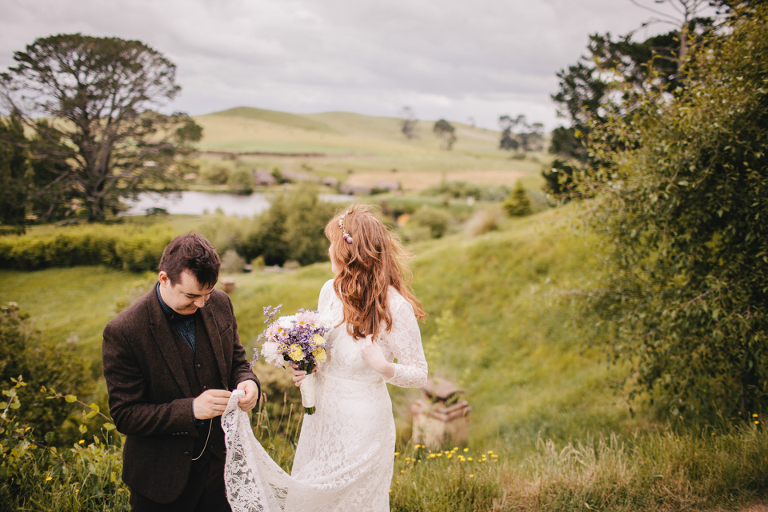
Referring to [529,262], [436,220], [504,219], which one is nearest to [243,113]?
[436,220]

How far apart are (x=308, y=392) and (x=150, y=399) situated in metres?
0.83

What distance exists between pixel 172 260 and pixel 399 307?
4.15ft

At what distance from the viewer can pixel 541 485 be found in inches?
124

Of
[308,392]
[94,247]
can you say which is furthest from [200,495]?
[94,247]

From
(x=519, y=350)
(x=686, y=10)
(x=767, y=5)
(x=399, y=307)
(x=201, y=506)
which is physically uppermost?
(x=686, y=10)

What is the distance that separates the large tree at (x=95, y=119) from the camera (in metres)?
24.7

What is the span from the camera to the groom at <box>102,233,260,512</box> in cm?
184

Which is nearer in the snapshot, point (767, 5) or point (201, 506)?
point (201, 506)

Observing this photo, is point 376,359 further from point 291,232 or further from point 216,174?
point 216,174

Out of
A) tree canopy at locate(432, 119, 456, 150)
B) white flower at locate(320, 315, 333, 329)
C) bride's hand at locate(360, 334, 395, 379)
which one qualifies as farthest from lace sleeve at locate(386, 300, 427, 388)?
tree canopy at locate(432, 119, 456, 150)

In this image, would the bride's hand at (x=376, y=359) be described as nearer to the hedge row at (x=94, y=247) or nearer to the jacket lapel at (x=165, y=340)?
the jacket lapel at (x=165, y=340)

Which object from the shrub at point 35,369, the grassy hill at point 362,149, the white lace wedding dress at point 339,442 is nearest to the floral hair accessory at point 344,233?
the white lace wedding dress at point 339,442

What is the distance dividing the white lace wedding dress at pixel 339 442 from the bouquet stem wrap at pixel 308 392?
9 cm

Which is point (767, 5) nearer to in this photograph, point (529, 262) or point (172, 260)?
point (172, 260)
